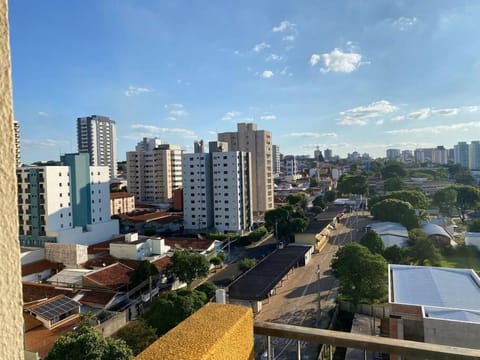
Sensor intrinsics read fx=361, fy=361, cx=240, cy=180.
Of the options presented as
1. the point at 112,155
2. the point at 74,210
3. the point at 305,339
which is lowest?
the point at 74,210

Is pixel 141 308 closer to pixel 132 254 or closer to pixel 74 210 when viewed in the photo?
pixel 132 254

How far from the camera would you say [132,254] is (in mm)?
16250

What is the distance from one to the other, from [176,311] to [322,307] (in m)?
5.56

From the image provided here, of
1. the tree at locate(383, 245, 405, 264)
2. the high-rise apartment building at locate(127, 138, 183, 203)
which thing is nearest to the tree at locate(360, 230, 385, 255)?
the tree at locate(383, 245, 405, 264)

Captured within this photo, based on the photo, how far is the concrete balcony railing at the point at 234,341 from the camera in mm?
1174

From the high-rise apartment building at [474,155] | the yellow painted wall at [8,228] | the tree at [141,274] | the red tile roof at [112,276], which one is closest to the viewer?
the yellow painted wall at [8,228]

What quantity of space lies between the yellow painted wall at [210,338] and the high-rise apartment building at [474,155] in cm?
8075

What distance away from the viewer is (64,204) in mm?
19359

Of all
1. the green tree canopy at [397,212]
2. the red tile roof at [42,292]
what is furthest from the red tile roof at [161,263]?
the green tree canopy at [397,212]

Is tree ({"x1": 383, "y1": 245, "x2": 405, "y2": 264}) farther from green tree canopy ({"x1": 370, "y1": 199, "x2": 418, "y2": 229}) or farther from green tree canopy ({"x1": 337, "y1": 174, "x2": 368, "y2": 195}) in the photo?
green tree canopy ({"x1": 337, "y1": 174, "x2": 368, "y2": 195})

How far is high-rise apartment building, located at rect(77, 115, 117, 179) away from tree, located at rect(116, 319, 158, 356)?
153 feet

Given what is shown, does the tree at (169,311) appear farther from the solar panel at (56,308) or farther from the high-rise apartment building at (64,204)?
the high-rise apartment building at (64,204)

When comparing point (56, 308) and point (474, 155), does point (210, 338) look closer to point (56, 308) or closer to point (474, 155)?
point (56, 308)

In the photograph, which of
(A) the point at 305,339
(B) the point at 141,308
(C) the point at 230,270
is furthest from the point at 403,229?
(A) the point at 305,339
